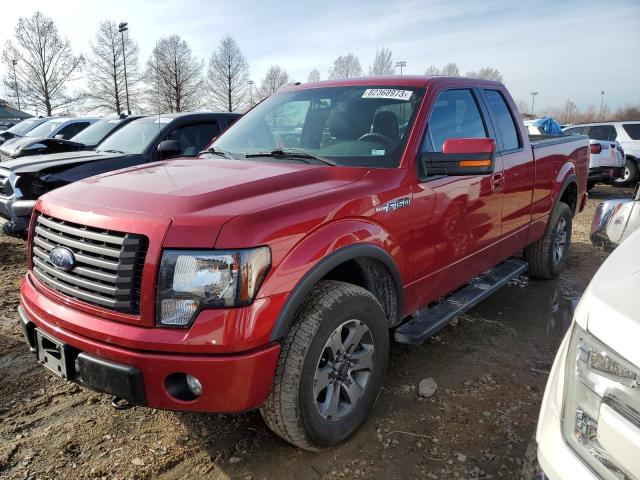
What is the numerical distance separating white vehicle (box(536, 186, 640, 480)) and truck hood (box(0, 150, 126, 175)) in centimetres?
601

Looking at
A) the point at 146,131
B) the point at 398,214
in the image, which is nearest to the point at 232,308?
the point at 398,214

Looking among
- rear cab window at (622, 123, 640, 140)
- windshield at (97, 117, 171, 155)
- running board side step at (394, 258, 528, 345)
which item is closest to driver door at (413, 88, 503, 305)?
running board side step at (394, 258, 528, 345)

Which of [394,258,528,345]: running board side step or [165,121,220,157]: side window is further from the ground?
[165,121,220,157]: side window

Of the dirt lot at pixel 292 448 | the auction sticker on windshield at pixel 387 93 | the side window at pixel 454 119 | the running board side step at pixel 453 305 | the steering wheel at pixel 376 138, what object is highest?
the auction sticker on windshield at pixel 387 93

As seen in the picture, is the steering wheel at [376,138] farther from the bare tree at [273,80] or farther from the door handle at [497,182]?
the bare tree at [273,80]

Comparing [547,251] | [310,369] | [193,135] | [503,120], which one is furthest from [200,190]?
[193,135]

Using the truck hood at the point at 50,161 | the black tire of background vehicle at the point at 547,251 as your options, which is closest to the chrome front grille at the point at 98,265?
the truck hood at the point at 50,161

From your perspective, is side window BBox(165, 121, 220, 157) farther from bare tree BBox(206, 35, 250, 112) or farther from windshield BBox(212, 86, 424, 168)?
bare tree BBox(206, 35, 250, 112)

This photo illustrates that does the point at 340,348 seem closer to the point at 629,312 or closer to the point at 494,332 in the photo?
the point at 629,312

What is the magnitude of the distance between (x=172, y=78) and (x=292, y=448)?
45.4 metres

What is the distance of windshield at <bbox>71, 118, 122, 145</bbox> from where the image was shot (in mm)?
8746

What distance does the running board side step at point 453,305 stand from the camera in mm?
2973

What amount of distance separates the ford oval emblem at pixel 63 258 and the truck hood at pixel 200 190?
0.22m

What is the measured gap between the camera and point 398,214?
2.78 meters
